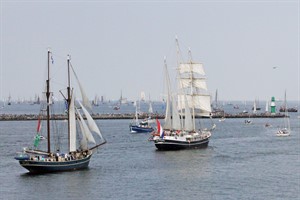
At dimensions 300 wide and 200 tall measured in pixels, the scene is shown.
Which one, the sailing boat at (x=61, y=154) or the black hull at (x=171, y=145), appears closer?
the sailing boat at (x=61, y=154)

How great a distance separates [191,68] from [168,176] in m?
59.5

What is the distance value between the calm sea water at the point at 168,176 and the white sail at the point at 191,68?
26.0m

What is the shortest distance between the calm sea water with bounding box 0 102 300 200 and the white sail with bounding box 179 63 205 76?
2602cm

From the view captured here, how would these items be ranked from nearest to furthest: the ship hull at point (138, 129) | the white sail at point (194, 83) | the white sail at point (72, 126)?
the white sail at point (72, 126) < the white sail at point (194, 83) < the ship hull at point (138, 129)

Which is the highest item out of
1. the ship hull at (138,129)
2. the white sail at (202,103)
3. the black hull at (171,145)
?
the white sail at (202,103)

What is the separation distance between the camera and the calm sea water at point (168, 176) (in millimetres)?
62594

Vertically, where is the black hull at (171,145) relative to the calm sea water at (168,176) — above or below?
above

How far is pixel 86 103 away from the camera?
7938cm

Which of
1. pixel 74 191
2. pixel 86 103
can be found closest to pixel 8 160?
pixel 86 103

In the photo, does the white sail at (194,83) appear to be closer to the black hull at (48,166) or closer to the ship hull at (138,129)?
the ship hull at (138,129)

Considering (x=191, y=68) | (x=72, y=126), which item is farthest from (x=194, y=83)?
(x=72, y=126)

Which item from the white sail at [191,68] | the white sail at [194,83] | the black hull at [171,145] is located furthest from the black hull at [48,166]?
the white sail at [194,83]

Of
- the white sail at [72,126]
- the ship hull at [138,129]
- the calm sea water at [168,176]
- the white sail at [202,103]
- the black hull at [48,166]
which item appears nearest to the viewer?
the calm sea water at [168,176]

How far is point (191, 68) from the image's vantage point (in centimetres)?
13175
